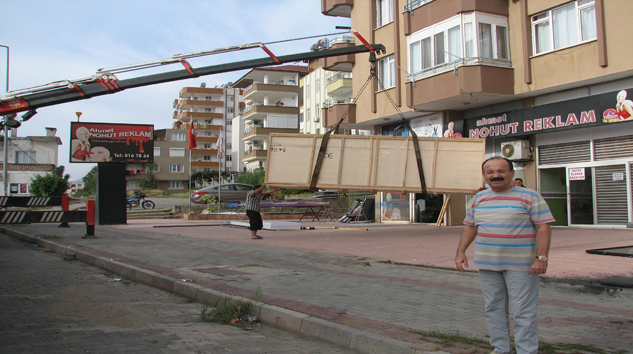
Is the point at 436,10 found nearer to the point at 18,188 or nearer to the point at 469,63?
the point at 469,63

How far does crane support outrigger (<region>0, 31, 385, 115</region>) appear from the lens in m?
11.7

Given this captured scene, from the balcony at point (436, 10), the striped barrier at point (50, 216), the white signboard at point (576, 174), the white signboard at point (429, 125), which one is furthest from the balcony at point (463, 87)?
the striped barrier at point (50, 216)

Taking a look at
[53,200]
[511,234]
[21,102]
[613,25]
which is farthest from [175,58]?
[613,25]

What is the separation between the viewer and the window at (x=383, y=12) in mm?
22438

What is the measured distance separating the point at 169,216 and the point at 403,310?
2366 centimetres

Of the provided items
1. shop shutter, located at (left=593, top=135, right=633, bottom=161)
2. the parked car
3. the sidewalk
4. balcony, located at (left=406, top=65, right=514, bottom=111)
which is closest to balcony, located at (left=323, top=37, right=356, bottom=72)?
balcony, located at (left=406, top=65, right=514, bottom=111)

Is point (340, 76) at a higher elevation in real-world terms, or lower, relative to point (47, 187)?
higher

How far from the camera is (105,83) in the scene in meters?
12.4

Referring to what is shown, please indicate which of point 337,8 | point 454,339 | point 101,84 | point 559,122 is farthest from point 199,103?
point 454,339

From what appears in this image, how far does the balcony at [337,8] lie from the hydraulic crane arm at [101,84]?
38.5 feet

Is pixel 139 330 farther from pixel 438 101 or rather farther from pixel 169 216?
pixel 169 216

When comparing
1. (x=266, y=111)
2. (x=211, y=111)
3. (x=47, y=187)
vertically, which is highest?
(x=211, y=111)

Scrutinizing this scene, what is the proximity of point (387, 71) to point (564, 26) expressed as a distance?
7.91m

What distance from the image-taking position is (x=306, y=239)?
14.7m
